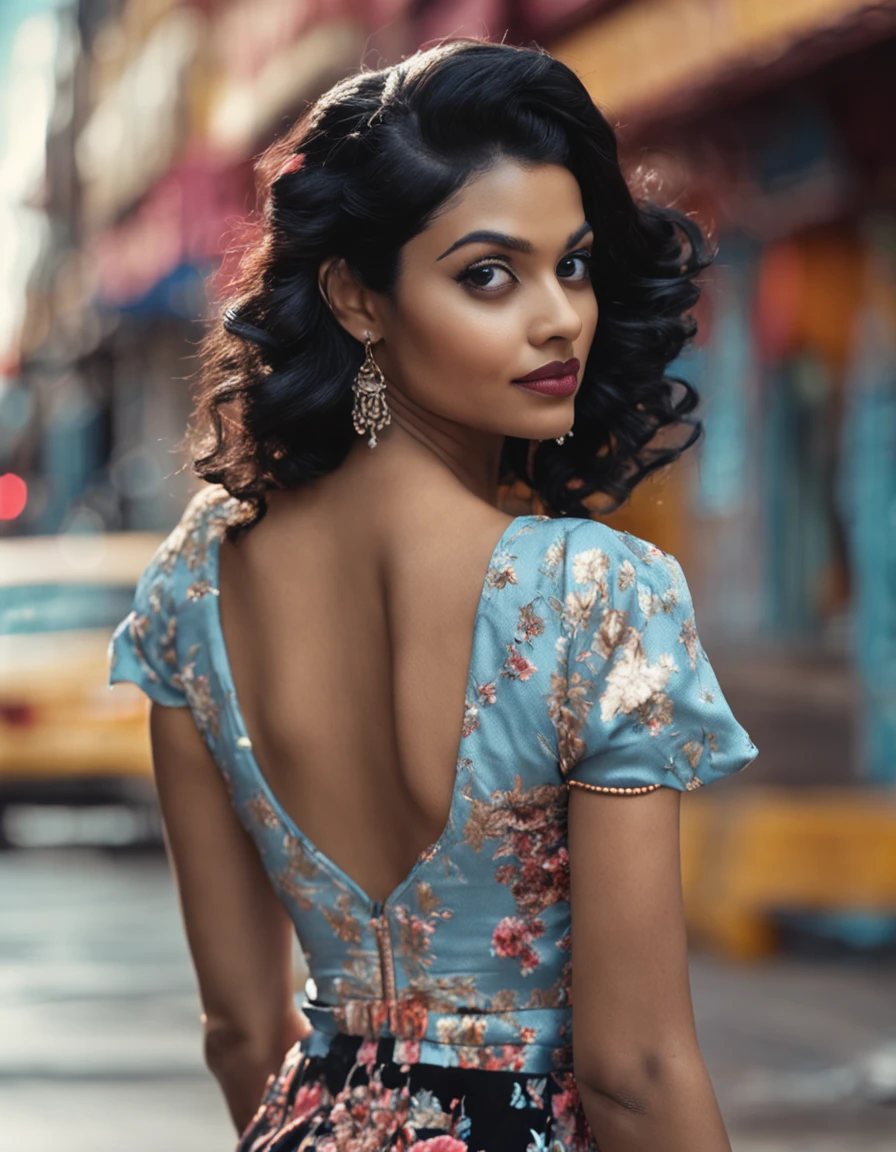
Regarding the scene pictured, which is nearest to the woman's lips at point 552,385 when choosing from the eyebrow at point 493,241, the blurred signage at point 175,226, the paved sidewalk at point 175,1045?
the eyebrow at point 493,241

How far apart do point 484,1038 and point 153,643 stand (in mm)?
541

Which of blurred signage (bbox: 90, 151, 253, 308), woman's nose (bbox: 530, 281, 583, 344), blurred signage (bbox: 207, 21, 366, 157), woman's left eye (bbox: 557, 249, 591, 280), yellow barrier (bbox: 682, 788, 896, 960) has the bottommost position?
yellow barrier (bbox: 682, 788, 896, 960)

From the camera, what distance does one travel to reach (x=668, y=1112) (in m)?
1.82

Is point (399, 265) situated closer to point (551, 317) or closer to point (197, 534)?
point (551, 317)

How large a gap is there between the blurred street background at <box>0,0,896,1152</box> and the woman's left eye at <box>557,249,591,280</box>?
175 mm

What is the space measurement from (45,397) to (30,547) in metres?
36.6

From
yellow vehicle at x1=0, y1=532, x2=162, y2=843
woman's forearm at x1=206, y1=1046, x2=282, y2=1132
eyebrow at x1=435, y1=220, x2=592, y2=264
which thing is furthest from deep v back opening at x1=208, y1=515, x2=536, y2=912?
yellow vehicle at x1=0, y1=532, x2=162, y2=843

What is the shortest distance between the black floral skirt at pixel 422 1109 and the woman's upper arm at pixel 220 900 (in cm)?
22

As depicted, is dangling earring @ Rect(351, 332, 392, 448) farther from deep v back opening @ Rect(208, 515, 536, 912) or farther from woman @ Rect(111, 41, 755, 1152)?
deep v back opening @ Rect(208, 515, 536, 912)

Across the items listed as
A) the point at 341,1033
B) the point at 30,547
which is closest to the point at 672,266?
the point at 341,1033

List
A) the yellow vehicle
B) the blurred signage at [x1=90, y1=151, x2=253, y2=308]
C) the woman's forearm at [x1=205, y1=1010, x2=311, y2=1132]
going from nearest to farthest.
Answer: the woman's forearm at [x1=205, y1=1010, x2=311, y2=1132]
the yellow vehicle
the blurred signage at [x1=90, y1=151, x2=253, y2=308]

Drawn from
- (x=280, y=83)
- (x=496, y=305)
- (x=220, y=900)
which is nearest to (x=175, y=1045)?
(x=220, y=900)

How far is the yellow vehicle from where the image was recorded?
11.6 metres

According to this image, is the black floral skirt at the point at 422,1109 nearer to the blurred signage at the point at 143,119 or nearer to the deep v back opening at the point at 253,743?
the deep v back opening at the point at 253,743
